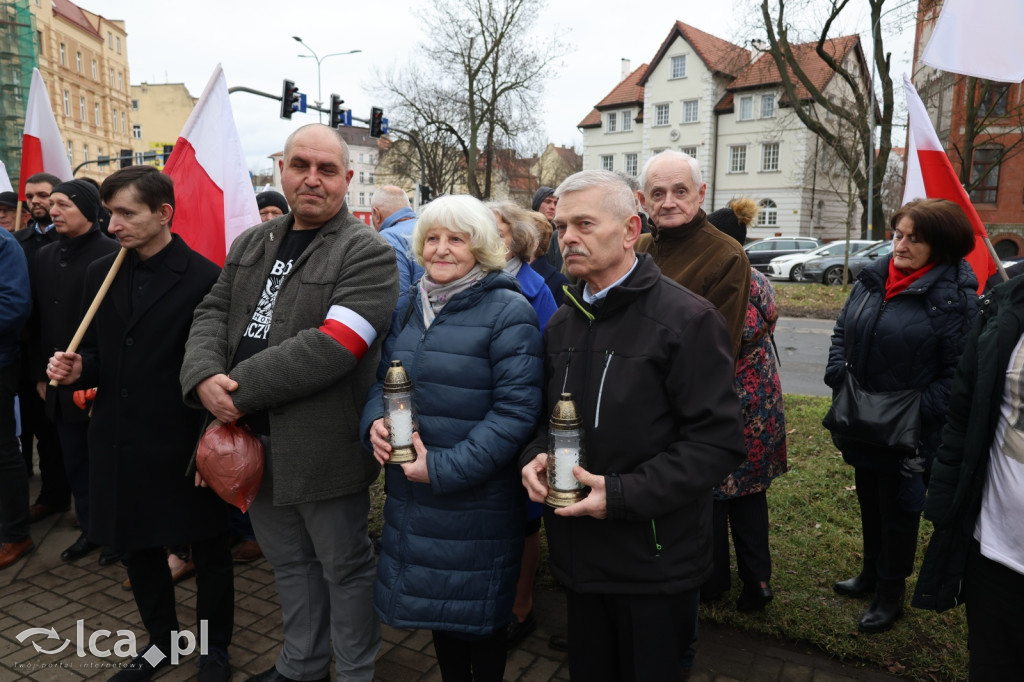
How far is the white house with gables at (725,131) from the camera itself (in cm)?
4162

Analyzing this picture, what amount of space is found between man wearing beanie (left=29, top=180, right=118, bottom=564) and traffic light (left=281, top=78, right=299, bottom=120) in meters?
17.8

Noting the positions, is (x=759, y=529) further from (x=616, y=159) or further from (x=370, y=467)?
(x=616, y=159)

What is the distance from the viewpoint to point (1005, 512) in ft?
6.89

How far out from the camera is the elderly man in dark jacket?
200 cm

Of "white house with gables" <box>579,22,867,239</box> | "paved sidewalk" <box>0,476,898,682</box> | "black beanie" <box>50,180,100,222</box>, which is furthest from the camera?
"white house with gables" <box>579,22,867,239</box>

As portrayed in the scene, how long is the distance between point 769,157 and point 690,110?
6.51 m

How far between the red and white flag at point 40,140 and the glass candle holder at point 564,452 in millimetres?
5380

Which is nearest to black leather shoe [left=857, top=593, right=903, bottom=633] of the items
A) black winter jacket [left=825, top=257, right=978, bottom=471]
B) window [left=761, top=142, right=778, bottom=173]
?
black winter jacket [left=825, top=257, right=978, bottom=471]

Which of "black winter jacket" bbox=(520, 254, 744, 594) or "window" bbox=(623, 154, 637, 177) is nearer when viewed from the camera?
"black winter jacket" bbox=(520, 254, 744, 594)

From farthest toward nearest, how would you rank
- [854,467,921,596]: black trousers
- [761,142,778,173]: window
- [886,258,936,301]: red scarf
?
[761,142,778,173]: window < [854,467,921,596]: black trousers < [886,258,936,301]: red scarf

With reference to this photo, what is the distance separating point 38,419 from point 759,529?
5.17 metres

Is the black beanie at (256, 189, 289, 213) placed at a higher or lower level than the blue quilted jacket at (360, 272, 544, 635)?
higher

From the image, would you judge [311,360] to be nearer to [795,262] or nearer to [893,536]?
[893,536]

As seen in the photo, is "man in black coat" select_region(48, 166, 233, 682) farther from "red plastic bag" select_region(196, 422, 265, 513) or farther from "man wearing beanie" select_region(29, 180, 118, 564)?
"man wearing beanie" select_region(29, 180, 118, 564)
